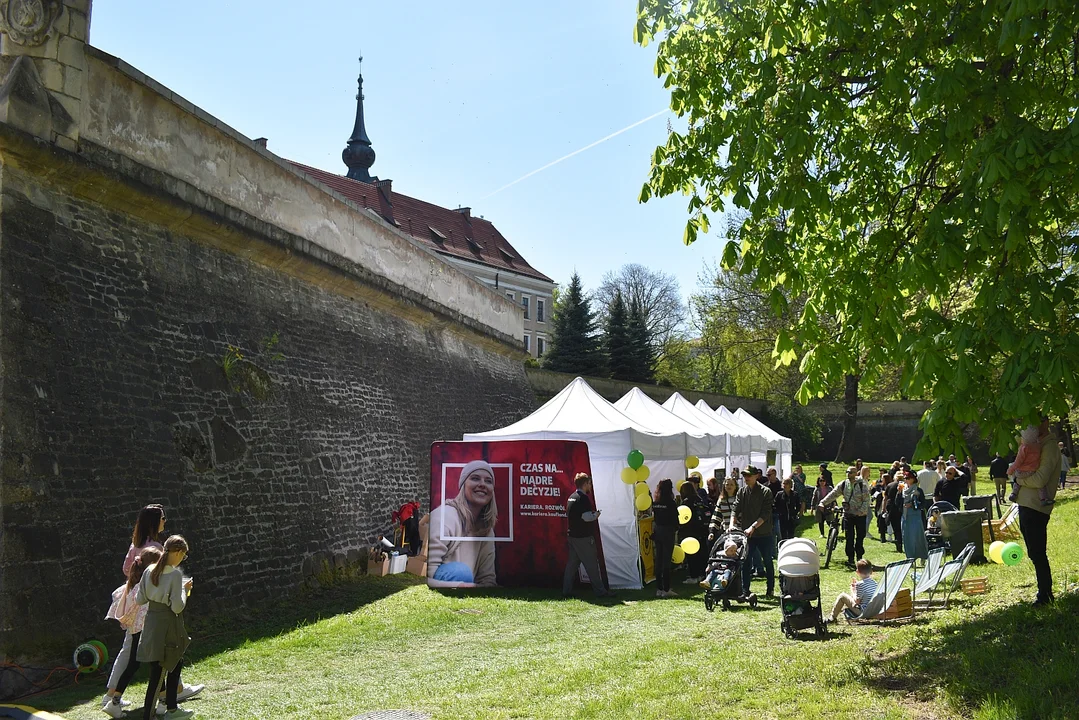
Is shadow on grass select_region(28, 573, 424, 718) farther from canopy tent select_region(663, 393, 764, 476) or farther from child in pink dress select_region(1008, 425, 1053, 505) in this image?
canopy tent select_region(663, 393, 764, 476)

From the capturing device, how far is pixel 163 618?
256 inches

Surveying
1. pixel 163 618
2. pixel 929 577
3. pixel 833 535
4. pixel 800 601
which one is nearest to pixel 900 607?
pixel 929 577

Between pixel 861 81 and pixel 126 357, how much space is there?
26.3ft

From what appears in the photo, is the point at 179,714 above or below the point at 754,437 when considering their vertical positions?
below

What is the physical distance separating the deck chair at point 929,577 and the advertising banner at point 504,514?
459cm

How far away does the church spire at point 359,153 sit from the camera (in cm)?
5591

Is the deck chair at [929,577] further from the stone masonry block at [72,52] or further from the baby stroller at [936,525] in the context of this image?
the stone masonry block at [72,52]

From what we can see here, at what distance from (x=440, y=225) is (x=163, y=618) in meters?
47.2

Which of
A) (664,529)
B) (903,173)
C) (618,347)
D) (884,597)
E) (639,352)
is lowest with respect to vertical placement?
(884,597)

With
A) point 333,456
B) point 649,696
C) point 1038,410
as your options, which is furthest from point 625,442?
point 1038,410

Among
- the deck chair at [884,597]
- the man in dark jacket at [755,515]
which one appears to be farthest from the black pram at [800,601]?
the man in dark jacket at [755,515]

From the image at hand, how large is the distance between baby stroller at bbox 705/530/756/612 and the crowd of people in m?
6.22

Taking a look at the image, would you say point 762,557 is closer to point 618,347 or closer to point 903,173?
point 903,173

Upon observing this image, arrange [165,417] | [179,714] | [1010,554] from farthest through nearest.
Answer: [1010,554] < [165,417] < [179,714]
